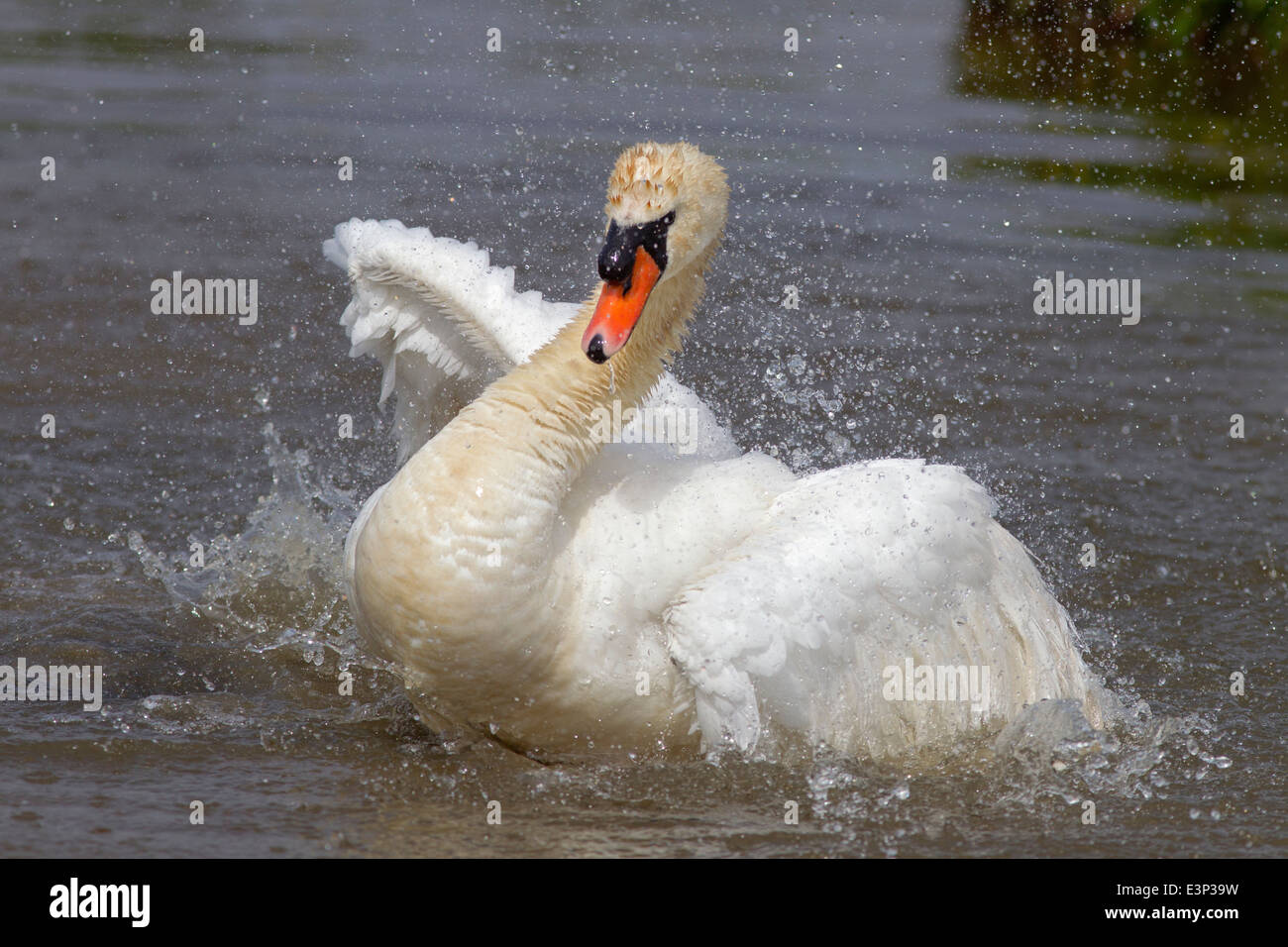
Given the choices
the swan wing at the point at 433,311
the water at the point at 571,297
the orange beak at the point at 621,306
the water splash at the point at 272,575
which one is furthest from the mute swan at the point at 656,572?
the water splash at the point at 272,575

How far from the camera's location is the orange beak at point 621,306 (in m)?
5.00

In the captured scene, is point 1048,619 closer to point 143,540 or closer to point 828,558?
point 828,558

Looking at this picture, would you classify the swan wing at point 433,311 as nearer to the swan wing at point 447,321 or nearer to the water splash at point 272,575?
the swan wing at point 447,321

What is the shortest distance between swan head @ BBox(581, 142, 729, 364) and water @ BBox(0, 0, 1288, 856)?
145 cm

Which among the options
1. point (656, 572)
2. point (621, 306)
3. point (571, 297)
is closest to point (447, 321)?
point (621, 306)

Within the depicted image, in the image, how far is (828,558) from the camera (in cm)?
501

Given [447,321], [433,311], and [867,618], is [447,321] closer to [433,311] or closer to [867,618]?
[433,311]

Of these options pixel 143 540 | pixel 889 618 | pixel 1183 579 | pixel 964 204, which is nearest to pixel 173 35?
pixel 964 204

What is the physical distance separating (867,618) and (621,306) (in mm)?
1267

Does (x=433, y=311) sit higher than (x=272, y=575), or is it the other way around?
(x=433, y=311)

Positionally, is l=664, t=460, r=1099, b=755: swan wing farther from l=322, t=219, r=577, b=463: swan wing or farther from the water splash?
the water splash

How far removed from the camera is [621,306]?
5051 millimetres

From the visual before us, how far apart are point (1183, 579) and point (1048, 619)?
2.25 meters

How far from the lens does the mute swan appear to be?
4852 millimetres
